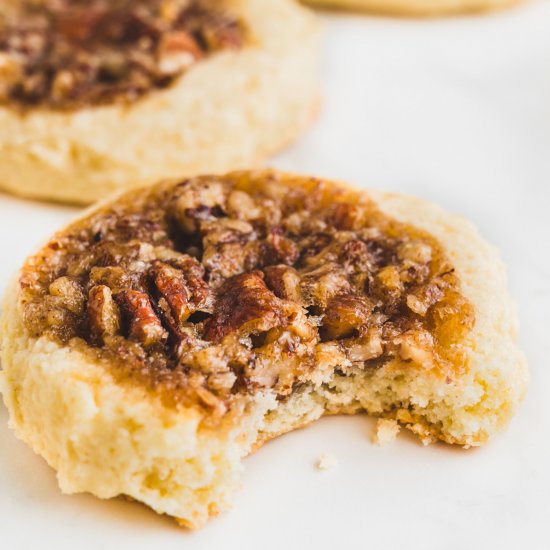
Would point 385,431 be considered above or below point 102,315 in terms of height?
below

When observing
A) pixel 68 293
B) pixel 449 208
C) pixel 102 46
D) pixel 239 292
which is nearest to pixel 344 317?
pixel 239 292

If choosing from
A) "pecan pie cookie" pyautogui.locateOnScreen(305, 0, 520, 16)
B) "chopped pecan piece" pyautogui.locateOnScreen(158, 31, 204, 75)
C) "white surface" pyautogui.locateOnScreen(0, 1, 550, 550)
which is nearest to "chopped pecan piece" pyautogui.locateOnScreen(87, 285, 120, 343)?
"white surface" pyautogui.locateOnScreen(0, 1, 550, 550)

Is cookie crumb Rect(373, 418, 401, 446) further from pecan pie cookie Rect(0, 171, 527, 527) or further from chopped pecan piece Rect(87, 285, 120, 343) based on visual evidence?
chopped pecan piece Rect(87, 285, 120, 343)

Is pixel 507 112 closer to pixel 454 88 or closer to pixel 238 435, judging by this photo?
pixel 454 88

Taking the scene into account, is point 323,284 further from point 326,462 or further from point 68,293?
point 68,293

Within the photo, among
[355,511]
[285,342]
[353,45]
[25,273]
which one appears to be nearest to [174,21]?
[353,45]

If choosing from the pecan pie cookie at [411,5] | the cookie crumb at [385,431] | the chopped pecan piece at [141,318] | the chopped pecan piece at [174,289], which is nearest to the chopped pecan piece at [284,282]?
the chopped pecan piece at [174,289]

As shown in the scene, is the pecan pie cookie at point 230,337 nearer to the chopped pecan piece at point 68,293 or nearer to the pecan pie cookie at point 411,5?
the chopped pecan piece at point 68,293
